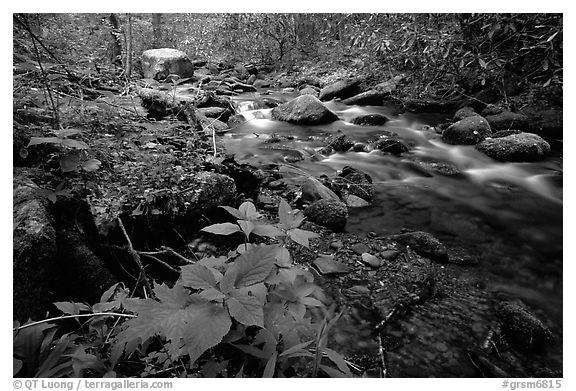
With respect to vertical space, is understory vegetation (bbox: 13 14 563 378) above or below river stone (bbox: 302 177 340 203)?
above

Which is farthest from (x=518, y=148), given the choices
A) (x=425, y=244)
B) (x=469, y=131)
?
(x=425, y=244)

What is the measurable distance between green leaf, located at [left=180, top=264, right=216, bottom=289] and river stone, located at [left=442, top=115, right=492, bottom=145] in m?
5.82

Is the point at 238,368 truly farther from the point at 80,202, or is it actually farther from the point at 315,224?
the point at 315,224

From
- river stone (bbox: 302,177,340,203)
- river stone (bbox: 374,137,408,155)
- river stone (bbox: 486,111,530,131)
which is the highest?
river stone (bbox: 486,111,530,131)

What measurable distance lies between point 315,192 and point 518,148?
330 cm

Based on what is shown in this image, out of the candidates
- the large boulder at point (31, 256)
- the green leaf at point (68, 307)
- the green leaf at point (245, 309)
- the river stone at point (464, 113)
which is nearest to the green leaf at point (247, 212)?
the green leaf at point (245, 309)

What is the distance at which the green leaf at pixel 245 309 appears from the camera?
1.06 meters

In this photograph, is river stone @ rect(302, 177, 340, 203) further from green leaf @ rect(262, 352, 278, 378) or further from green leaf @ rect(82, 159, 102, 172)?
green leaf @ rect(262, 352, 278, 378)

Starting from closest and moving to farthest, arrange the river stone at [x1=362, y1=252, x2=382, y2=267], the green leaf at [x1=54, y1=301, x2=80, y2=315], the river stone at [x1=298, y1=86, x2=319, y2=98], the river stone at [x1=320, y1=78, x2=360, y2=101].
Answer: the green leaf at [x1=54, y1=301, x2=80, y2=315], the river stone at [x1=362, y1=252, x2=382, y2=267], the river stone at [x1=320, y1=78, x2=360, y2=101], the river stone at [x1=298, y1=86, x2=319, y2=98]

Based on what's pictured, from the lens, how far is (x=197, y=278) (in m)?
1.16

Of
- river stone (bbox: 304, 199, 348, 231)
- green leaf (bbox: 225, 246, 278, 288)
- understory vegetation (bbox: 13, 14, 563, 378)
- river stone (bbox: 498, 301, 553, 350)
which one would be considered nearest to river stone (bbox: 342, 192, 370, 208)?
river stone (bbox: 304, 199, 348, 231)

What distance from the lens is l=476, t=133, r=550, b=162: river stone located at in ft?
15.9

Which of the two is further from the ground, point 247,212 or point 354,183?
point 247,212

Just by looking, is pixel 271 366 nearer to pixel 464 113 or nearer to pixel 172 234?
pixel 172 234
